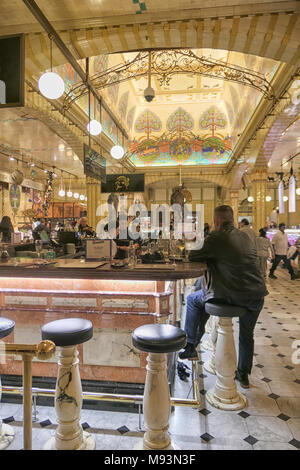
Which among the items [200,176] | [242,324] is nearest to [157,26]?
[242,324]

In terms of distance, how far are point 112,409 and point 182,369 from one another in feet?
2.75

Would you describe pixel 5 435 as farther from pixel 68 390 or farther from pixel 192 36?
pixel 192 36

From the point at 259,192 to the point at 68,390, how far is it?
9208 millimetres

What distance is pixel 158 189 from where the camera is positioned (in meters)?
17.4

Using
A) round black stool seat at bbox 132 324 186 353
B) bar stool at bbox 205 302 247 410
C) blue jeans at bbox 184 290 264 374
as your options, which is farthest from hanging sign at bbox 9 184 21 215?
round black stool seat at bbox 132 324 186 353

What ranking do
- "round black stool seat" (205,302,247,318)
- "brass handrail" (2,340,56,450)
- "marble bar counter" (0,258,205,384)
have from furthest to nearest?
"marble bar counter" (0,258,205,384)
"round black stool seat" (205,302,247,318)
"brass handrail" (2,340,56,450)

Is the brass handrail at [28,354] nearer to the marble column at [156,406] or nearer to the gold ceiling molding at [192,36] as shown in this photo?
the marble column at [156,406]

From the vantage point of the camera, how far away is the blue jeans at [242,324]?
2.79 meters

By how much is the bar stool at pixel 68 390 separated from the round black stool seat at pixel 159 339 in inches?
16.0

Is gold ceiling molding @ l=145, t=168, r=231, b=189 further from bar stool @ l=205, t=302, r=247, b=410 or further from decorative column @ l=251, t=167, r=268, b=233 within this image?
bar stool @ l=205, t=302, r=247, b=410

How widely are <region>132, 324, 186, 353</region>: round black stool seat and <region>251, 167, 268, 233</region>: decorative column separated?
8668 mm

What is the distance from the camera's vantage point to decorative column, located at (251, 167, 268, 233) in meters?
9.73
